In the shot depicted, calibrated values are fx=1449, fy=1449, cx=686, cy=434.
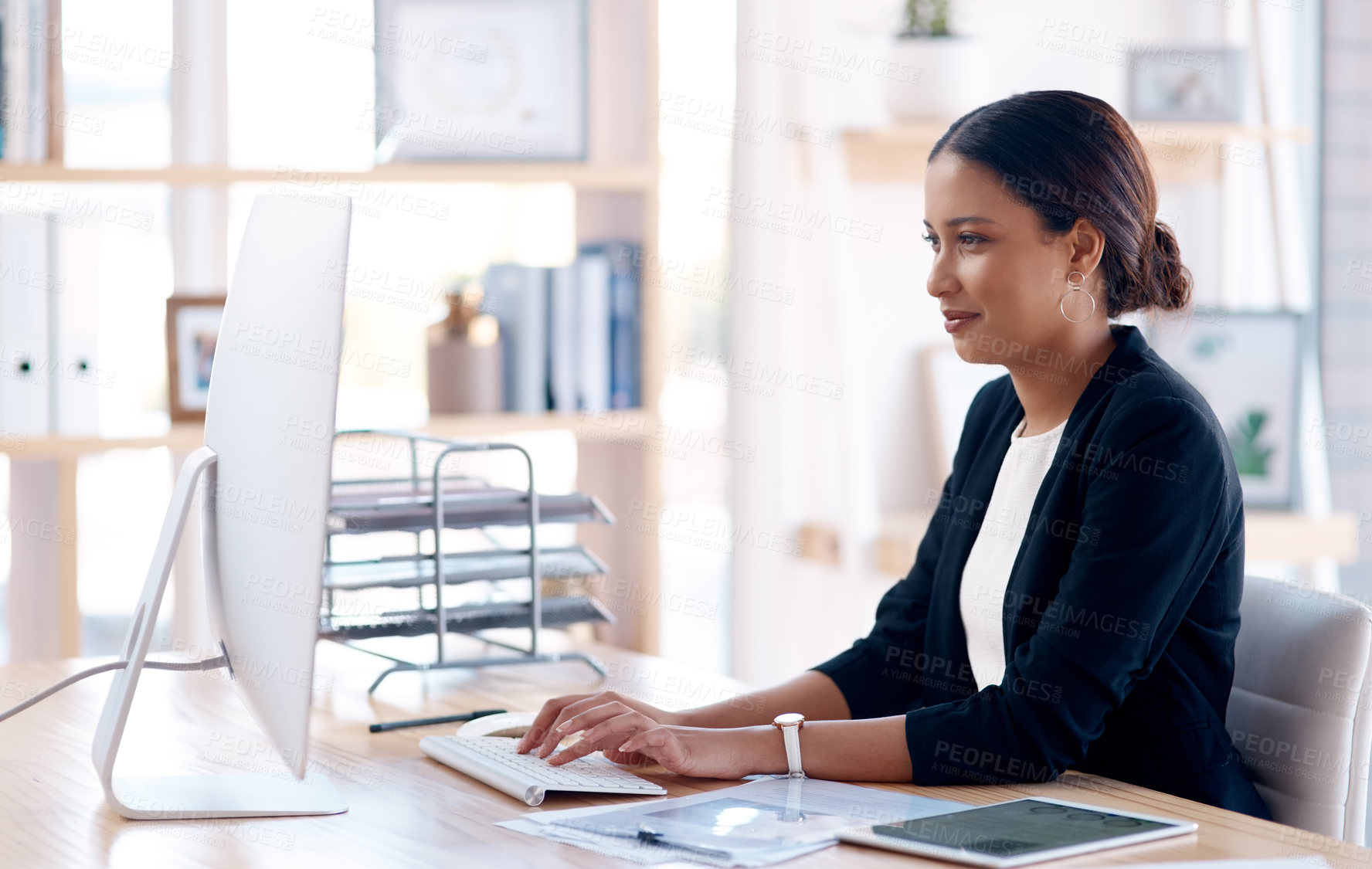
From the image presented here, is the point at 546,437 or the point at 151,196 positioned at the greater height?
the point at 151,196

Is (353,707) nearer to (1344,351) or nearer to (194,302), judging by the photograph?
(194,302)

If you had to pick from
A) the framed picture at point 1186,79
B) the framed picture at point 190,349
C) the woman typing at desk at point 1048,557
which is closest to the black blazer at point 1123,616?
the woman typing at desk at point 1048,557

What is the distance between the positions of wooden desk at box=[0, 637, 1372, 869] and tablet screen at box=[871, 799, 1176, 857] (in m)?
0.03

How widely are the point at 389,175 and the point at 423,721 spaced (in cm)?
124

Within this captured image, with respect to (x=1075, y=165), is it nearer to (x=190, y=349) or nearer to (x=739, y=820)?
(x=739, y=820)

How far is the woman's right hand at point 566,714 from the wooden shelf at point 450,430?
3.74 feet

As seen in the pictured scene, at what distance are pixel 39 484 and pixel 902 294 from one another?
1.73 metres

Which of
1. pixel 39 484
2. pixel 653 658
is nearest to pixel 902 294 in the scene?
pixel 653 658

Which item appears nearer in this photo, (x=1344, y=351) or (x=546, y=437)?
(x=546, y=437)

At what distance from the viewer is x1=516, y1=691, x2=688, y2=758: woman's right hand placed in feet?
4.48

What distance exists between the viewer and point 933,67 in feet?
9.25

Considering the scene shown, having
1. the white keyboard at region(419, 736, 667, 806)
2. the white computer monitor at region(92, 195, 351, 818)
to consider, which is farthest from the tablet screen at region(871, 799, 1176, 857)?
the white computer monitor at region(92, 195, 351, 818)

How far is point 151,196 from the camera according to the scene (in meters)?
2.69

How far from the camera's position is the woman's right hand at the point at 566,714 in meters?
1.37
